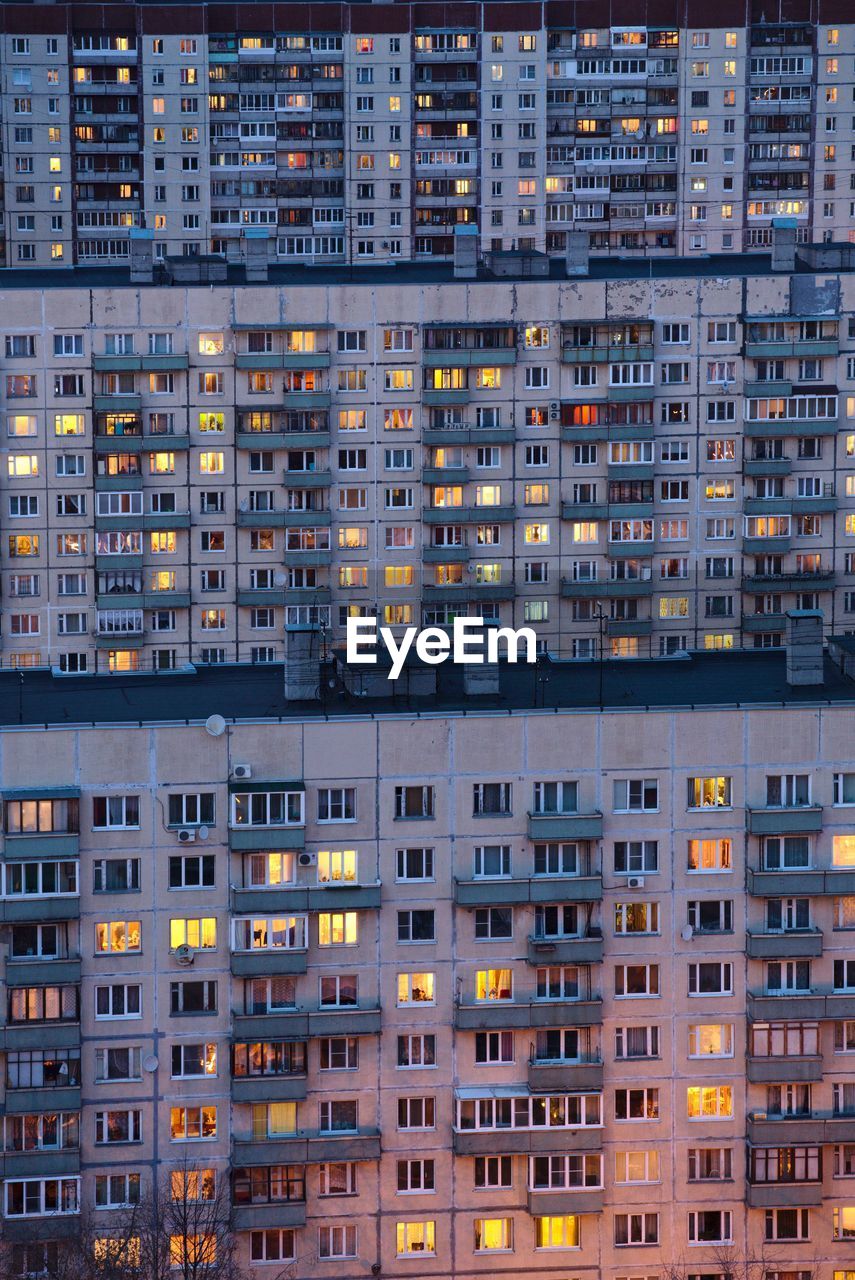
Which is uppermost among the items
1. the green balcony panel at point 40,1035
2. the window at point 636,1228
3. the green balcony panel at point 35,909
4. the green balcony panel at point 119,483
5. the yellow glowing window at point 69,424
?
the yellow glowing window at point 69,424

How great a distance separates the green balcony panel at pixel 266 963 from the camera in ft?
225

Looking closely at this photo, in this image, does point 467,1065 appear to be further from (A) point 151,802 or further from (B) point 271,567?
(B) point 271,567

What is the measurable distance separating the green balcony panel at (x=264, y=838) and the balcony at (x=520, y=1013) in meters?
6.02

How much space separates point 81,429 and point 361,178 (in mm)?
60811

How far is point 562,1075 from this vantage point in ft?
228

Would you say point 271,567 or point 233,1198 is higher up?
point 271,567

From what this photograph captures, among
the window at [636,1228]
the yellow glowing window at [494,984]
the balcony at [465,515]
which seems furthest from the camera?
the balcony at [465,515]

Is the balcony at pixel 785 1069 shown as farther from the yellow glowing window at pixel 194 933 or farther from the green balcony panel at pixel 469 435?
the green balcony panel at pixel 469 435

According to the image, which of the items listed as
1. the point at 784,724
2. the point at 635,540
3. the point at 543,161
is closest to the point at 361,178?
the point at 543,161

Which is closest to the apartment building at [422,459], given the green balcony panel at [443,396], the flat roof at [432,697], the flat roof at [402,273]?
the green balcony panel at [443,396]

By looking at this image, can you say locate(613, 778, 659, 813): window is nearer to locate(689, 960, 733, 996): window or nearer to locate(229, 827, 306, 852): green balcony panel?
locate(689, 960, 733, 996): window

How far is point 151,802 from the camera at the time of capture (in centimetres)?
6844

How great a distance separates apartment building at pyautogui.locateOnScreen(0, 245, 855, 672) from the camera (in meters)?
111

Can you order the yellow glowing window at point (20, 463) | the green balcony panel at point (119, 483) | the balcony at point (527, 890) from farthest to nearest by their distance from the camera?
1. the green balcony panel at point (119, 483)
2. the yellow glowing window at point (20, 463)
3. the balcony at point (527, 890)
